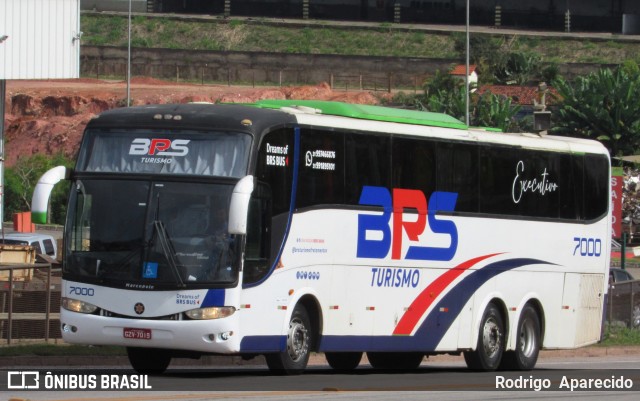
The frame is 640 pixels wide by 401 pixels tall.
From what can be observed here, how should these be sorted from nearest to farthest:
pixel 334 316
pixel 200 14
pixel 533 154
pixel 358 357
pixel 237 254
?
1. pixel 237 254
2. pixel 334 316
3. pixel 358 357
4. pixel 533 154
5. pixel 200 14

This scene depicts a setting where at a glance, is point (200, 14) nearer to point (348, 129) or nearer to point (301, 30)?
point (301, 30)

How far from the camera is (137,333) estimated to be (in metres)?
17.0

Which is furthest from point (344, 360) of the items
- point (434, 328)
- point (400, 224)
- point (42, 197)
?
point (42, 197)

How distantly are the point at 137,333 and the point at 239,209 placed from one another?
83.0 inches

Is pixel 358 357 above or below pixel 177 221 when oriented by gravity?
below

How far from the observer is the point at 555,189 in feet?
79.6

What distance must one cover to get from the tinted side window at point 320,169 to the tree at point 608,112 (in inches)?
2091

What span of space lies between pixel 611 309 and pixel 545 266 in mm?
9362

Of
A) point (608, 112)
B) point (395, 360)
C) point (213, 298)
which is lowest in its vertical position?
point (395, 360)

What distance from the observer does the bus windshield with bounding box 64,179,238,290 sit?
17.1 m

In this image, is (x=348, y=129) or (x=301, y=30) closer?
(x=348, y=129)

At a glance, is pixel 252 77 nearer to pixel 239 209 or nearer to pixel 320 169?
pixel 320 169

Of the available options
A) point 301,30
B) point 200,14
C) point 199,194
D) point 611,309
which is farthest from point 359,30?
point 199,194

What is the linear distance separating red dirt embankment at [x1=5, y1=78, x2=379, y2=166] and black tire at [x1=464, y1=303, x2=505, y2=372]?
58.1m
